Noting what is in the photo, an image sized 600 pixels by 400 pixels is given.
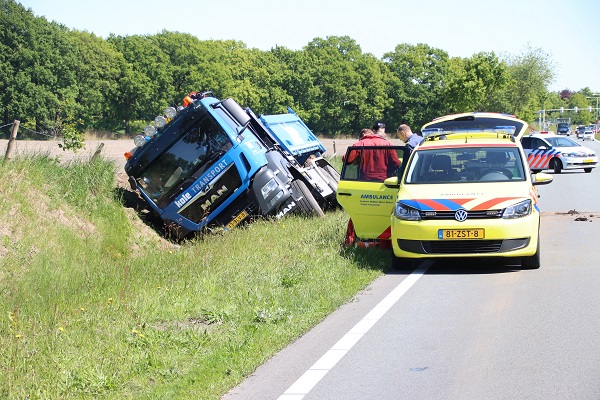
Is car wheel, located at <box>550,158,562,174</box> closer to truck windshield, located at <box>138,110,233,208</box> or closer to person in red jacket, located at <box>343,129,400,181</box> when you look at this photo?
truck windshield, located at <box>138,110,233,208</box>

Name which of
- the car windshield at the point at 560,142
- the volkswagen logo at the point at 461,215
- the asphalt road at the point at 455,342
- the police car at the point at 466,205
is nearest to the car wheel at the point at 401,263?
the police car at the point at 466,205

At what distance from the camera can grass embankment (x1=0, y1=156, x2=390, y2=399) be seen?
6.57 m

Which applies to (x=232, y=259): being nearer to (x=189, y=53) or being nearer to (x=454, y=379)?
(x=454, y=379)

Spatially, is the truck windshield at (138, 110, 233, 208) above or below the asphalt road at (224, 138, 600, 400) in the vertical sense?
above

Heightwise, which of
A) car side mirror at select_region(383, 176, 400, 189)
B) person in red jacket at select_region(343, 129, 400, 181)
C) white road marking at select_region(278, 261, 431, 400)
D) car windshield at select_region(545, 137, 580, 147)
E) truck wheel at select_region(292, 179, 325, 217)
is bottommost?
car windshield at select_region(545, 137, 580, 147)

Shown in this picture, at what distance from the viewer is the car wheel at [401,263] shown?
1157cm

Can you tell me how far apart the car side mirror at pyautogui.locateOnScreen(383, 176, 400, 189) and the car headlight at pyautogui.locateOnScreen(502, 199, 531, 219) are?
1641mm

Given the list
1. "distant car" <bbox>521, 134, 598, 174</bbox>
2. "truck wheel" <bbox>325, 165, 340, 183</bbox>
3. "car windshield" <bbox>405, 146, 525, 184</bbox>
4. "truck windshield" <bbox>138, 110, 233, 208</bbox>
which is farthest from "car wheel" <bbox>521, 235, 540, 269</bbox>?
"distant car" <bbox>521, 134, 598, 174</bbox>

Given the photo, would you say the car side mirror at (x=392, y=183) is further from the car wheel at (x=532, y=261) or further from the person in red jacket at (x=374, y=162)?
the car wheel at (x=532, y=261)

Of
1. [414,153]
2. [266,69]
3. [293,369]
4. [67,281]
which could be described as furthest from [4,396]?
[266,69]

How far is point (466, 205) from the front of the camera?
435 inches

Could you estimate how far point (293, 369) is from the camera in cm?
679

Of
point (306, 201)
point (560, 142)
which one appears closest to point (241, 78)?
point (560, 142)

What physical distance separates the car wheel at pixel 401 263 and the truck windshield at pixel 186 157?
6531 millimetres
